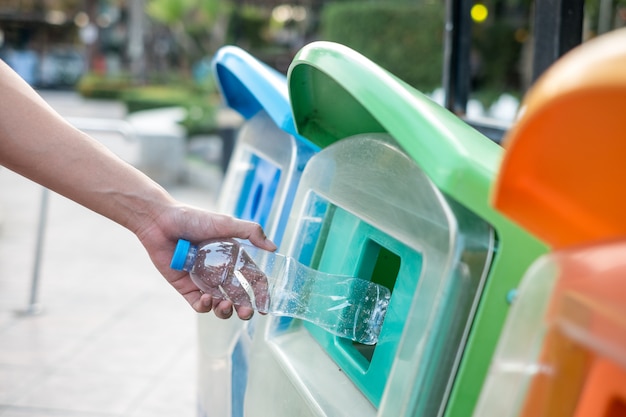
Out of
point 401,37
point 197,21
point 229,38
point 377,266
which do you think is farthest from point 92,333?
point 197,21

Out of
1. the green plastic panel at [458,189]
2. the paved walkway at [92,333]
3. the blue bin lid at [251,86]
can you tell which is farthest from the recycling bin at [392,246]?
the paved walkway at [92,333]

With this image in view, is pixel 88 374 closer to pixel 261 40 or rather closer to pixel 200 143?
pixel 200 143

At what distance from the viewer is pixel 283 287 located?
1929mm

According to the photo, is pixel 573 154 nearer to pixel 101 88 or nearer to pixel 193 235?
pixel 193 235

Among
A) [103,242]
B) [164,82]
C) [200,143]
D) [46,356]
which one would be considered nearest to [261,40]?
[164,82]

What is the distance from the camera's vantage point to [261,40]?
82.3 ft

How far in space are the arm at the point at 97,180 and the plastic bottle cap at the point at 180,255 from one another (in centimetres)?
9

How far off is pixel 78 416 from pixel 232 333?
1.61 meters

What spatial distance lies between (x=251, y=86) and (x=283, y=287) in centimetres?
57

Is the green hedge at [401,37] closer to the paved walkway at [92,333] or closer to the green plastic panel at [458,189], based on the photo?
the paved walkway at [92,333]

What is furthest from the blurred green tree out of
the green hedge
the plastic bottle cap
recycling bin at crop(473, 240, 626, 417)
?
recycling bin at crop(473, 240, 626, 417)

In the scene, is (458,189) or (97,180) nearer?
(458,189)

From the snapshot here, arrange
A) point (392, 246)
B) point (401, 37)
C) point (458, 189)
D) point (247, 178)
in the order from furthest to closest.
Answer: point (401, 37) → point (247, 178) → point (392, 246) → point (458, 189)

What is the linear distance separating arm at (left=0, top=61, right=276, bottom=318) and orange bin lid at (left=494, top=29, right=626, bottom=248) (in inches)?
40.4
